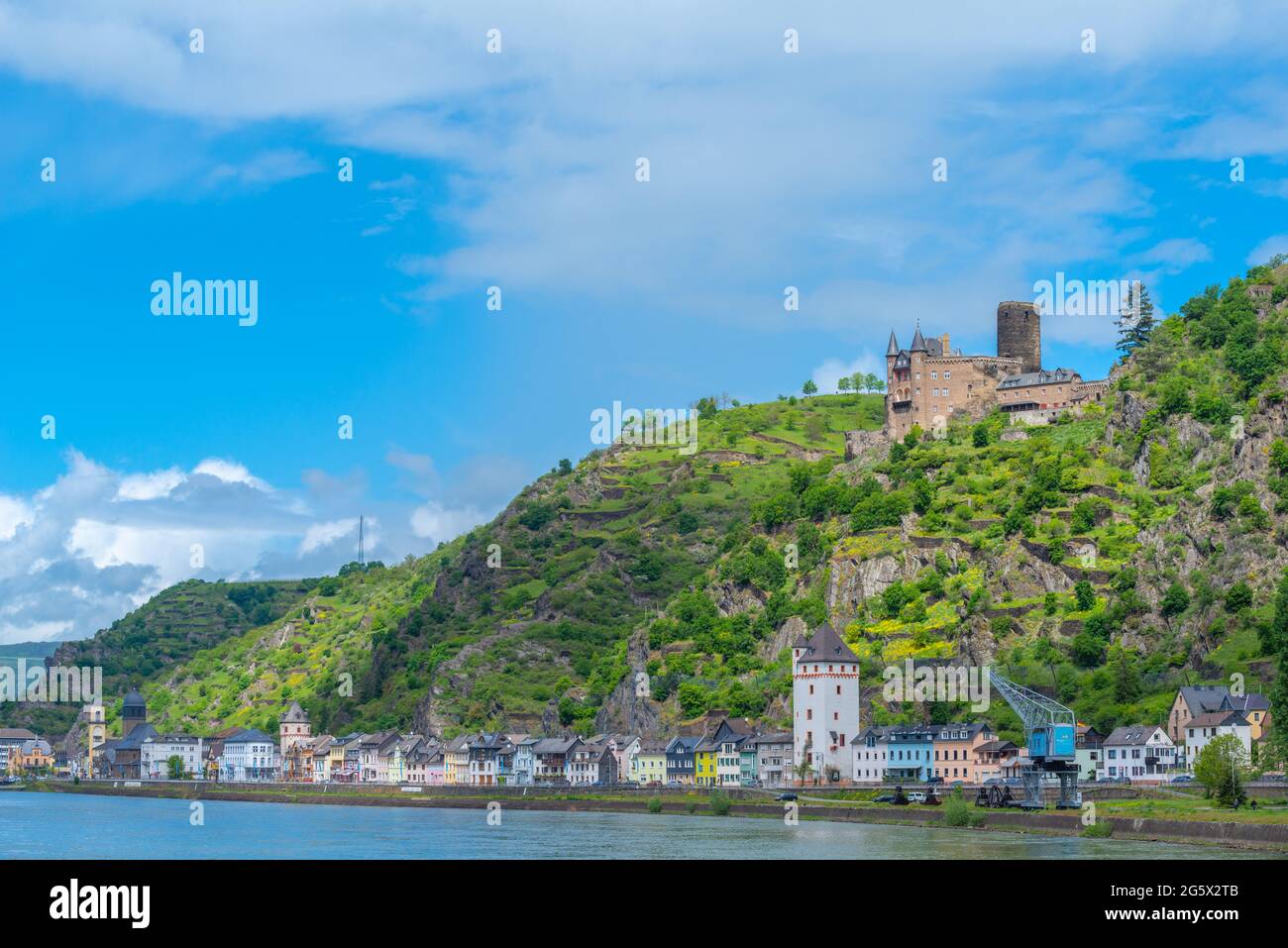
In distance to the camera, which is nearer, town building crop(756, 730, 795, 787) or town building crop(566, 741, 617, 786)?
town building crop(756, 730, 795, 787)

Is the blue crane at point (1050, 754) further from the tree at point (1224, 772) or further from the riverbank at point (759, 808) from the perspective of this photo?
the tree at point (1224, 772)

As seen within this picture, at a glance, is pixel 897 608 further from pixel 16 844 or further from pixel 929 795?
pixel 16 844

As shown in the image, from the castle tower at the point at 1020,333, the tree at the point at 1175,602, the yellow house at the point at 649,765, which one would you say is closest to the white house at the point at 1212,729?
the tree at the point at 1175,602

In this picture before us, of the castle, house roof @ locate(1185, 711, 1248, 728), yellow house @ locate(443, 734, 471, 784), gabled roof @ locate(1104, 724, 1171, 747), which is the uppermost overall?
the castle

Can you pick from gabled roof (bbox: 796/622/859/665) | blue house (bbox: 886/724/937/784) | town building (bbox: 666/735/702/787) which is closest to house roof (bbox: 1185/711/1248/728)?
blue house (bbox: 886/724/937/784)

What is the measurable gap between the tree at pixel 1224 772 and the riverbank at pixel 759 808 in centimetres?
518

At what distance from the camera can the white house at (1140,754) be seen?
11625cm

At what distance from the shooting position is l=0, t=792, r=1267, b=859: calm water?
269 ft

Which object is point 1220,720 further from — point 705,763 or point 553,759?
point 553,759

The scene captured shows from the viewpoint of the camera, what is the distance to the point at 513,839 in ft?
324

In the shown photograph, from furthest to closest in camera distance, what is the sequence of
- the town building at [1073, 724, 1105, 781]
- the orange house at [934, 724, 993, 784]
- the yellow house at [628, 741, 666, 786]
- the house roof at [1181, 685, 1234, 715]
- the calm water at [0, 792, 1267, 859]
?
the yellow house at [628, 741, 666, 786] < the orange house at [934, 724, 993, 784] < the town building at [1073, 724, 1105, 781] < the house roof at [1181, 685, 1234, 715] < the calm water at [0, 792, 1267, 859]

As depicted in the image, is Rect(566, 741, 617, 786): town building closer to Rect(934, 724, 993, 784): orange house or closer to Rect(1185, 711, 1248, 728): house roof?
Rect(934, 724, 993, 784): orange house

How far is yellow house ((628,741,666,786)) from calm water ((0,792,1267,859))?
1906cm
